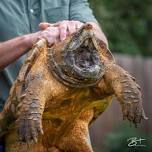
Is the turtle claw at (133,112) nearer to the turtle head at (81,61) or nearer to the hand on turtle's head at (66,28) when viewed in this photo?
the turtle head at (81,61)

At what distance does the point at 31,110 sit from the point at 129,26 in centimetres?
1225

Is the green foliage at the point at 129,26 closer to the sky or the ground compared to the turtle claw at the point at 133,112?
closer to the ground

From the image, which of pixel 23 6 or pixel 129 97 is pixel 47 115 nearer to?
pixel 129 97

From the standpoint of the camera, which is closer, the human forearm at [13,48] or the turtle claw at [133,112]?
the turtle claw at [133,112]

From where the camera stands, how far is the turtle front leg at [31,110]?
292cm

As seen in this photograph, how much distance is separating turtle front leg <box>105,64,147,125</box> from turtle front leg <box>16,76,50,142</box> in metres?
0.23

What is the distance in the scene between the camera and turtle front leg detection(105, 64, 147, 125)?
3.08 m

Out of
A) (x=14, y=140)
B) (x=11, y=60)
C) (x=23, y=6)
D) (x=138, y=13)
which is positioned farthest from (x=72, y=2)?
(x=138, y=13)

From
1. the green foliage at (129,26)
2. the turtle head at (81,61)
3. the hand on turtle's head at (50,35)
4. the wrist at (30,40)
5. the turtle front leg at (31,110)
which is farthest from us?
the green foliage at (129,26)

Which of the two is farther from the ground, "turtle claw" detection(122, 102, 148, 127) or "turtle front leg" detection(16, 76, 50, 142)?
"turtle front leg" detection(16, 76, 50, 142)

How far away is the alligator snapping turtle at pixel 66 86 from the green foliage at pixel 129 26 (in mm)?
10411

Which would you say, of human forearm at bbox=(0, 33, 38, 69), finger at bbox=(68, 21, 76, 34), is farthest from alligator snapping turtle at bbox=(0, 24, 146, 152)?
human forearm at bbox=(0, 33, 38, 69)

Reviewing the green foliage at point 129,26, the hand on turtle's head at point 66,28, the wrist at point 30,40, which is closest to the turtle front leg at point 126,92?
the hand on turtle's head at point 66,28

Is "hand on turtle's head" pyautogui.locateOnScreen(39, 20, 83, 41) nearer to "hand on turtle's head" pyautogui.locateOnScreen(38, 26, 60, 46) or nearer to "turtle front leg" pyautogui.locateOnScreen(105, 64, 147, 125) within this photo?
"hand on turtle's head" pyautogui.locateOnScreen(38, 26, 60, 46)
